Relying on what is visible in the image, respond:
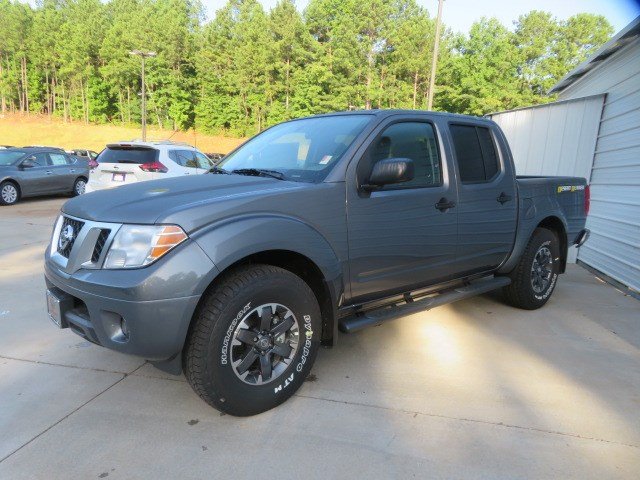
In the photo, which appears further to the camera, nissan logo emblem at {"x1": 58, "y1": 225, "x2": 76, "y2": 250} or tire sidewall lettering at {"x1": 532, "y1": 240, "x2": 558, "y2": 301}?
tire sidewall lettering at {"x1": 532, "y1": 240, "x2": 558, "y2": 301}

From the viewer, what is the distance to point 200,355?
2.44 meters

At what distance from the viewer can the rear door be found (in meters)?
3.82

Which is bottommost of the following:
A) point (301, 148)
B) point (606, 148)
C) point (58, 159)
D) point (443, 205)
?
point (58, 159)

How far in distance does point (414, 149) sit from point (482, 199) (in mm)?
843

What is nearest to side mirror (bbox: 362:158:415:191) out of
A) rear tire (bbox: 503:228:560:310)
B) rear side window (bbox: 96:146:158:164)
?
rear tire (bbox: 503:228:560:310)

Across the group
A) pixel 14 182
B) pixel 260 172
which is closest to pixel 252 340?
pixel 260 172

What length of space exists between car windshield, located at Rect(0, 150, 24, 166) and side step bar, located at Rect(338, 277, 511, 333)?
13.0 meters

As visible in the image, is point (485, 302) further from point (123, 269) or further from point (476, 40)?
point (476, 40)

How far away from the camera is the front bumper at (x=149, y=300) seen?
7.47 ft

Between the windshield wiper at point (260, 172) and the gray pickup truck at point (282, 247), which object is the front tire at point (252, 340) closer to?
the gray pickup truck at point (282, 247)

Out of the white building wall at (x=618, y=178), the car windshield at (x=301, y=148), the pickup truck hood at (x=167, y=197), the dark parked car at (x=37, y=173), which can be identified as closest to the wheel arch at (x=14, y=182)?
the dark parked car at (x=37, y=173)

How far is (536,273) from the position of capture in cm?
473

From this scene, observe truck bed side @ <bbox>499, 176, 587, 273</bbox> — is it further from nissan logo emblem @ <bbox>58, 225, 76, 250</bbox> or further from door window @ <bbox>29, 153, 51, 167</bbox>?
door window @ <bbox>29, 153, 51, 167</bbox>

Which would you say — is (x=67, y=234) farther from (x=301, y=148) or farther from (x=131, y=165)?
(x=131, y=165)
